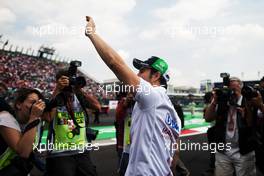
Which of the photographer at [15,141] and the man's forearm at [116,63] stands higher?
the man's forearm at [116,63]

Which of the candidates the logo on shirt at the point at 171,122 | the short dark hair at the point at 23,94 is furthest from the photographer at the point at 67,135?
the logo on shirt at the point at 171,122

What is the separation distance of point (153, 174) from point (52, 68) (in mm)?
44855

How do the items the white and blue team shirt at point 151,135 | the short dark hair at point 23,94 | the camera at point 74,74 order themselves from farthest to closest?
the camera at point 74,74
the short dark hair at point 23,94
the white and blue team shirt at point 151,135

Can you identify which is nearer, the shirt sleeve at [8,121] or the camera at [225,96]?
the shirt sleeve at [8,121]

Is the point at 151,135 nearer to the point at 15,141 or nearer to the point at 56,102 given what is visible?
the point at 15,141

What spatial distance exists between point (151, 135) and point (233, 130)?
2574 mm

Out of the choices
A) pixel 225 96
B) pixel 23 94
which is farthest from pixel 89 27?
pixel 225 96

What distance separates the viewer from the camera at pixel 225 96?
13.7 ft

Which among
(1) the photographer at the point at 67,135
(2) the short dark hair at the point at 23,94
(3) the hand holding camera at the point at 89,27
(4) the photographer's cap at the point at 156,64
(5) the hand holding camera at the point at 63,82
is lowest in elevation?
(1) the photographer at the point at 67,135

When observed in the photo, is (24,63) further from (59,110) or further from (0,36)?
(59,110)

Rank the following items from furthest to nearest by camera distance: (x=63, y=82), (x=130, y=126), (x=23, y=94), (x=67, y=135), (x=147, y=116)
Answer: (x=67, y=135) < (x=63, y=82) < (x=130, y=126) < (x=23, y=94) < (x=147, y=116)

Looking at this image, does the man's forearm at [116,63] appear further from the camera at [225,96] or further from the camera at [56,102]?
the camera at [225,96]

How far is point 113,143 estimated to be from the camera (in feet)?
35.5

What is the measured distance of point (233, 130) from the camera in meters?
4.27
